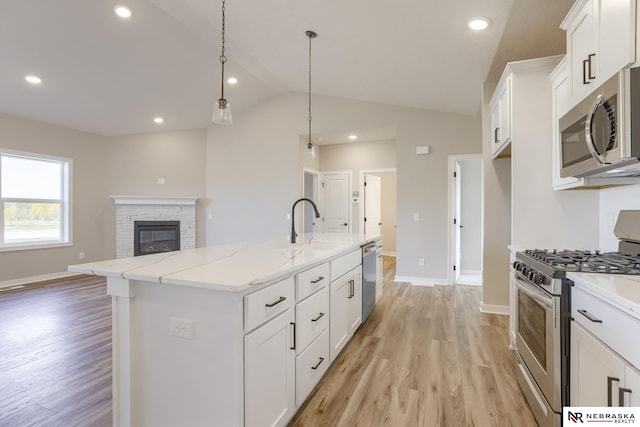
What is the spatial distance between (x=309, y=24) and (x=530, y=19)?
1938 mm

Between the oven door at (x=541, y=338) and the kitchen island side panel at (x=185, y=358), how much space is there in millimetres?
1478

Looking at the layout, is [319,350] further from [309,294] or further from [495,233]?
[495,233]

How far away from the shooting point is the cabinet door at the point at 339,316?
229 centimetres

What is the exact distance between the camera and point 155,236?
6438 millimetres

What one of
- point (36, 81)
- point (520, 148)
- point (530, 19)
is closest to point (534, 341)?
point (520, 148)

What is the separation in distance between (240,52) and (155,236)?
4219mm

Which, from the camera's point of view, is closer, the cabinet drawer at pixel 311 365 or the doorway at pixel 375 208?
the cabinet drawer at pixel 311 365

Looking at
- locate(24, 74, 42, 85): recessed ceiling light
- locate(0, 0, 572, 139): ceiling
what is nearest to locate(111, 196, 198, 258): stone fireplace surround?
locate(0, 0, 572, 139): ceiling

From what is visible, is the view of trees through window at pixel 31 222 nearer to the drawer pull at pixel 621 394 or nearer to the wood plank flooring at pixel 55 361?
the wood plank flooring at pixel 55 361

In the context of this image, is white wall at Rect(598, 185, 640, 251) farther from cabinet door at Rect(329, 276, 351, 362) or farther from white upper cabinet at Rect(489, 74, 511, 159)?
cabinet door at Rect(329, 276, 351, 362)

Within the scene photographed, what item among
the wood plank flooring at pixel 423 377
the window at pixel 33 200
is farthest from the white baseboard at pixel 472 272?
the window at pixel 33 200

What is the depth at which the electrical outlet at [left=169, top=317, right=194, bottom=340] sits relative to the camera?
4.47ft

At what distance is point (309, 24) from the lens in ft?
10.3

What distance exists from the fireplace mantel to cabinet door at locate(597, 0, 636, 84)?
245 inches
